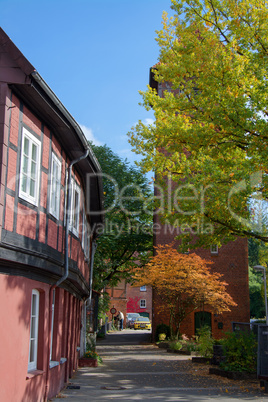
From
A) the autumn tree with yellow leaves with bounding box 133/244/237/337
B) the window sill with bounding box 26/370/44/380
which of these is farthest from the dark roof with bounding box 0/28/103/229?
the autumn tree with yellow leaves with bounding box 133/244/237/337

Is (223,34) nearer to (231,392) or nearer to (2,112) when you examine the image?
(2,112)

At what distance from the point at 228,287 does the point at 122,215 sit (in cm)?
909

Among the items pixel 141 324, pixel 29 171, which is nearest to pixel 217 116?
pixel 29 171

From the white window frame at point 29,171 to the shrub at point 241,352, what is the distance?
342 inches

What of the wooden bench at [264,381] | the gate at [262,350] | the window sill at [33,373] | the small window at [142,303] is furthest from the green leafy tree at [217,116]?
the small window at [142,303]

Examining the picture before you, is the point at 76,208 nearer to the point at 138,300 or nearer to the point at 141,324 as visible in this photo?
the point at 141,324

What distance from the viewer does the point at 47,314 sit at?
10.0 meters

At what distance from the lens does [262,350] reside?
44.2 ft

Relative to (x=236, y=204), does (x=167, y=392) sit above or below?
below

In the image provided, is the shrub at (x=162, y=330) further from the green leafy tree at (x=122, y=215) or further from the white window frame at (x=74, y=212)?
the white window frame at (x=74, y=212)

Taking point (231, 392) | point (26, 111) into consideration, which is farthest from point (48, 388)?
point (26, 111)

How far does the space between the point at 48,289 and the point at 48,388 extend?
205 centimetres

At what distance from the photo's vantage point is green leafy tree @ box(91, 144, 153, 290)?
112ft

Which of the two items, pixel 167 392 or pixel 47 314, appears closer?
pixel 47 314
